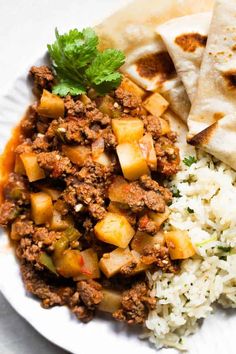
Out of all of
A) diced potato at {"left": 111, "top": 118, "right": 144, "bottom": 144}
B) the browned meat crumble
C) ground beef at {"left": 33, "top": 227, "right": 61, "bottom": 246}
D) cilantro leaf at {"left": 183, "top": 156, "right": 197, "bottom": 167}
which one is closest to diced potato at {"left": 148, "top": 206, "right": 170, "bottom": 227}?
the browned meat crumble

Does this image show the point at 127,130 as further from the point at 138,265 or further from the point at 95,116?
the point at 138,265

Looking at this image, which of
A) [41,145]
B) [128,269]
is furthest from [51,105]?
[128,269]

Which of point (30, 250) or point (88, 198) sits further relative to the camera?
point (30, 250)

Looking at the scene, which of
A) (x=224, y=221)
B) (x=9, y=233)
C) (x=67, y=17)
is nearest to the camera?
(x=224, y=221)

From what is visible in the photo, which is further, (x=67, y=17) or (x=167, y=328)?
(x=67, y=17)

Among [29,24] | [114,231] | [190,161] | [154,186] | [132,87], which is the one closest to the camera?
[114,231]

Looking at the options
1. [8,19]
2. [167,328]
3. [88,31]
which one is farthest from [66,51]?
[167,328]

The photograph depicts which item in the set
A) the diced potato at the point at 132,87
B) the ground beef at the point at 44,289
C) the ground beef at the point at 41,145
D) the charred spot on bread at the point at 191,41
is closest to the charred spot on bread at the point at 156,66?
the diced potato at the point at 132,87

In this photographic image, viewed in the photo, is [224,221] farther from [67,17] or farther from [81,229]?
[67,17]
